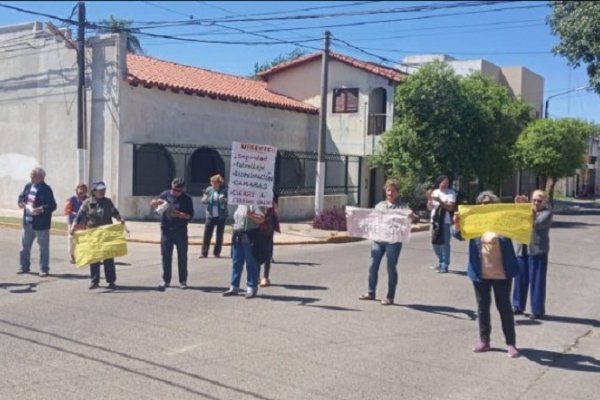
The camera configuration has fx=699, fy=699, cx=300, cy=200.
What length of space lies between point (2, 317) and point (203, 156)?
15.9 meters

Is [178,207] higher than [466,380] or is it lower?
higher

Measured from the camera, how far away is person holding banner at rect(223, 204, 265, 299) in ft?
30.8

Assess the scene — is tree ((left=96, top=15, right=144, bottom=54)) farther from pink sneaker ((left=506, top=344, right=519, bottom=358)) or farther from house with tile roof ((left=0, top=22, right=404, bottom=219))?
pink sneaker ((left=506, top=344, right=519, bottom=358))

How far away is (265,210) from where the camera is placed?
32.0ft

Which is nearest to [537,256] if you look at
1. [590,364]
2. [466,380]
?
[590,364]

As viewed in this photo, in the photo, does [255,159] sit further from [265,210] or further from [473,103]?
[473,103]

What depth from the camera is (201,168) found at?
77.0ft

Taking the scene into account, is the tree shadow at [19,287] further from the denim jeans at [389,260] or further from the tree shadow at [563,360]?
the tree shadow at [563,360]

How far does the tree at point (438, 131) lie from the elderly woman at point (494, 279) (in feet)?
Answer: 57.3

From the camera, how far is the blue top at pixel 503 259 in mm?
6871

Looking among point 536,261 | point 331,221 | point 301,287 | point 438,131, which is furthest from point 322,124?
point 536,261

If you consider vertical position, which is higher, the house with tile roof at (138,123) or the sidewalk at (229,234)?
the house with tile roof at (138,123)

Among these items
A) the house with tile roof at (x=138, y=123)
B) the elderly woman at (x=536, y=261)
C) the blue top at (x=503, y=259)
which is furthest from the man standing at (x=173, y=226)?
the house with tile roof at (x=138, y=123)

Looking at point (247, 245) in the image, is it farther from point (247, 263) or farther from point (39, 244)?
point (39, 244)
